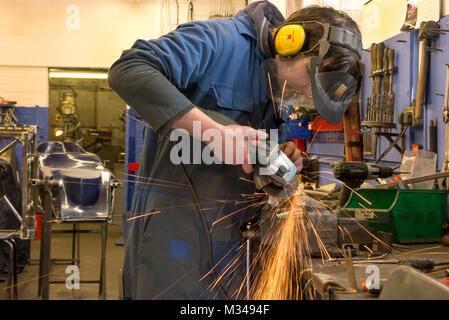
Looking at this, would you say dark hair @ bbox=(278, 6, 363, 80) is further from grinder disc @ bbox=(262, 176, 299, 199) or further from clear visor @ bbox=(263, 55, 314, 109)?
grinder disc @ bbox=(262, 176, 299, 199)

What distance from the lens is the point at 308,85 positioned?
1526 millimetres

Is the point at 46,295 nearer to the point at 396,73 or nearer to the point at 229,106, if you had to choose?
the point at 229,106

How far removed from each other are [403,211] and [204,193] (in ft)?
3.62

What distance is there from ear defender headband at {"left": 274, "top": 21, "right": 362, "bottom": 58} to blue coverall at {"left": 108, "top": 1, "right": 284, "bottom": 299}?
0.08 meters

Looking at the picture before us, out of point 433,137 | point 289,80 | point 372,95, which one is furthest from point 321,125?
point 289,80

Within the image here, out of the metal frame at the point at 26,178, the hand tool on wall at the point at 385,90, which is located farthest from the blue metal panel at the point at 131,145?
the hand tool on wall at the point at 385,90

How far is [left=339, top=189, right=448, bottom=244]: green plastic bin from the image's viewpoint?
2.13 metres

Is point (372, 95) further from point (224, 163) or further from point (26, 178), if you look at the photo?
point (26, 178)

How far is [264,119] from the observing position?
65.9 inches

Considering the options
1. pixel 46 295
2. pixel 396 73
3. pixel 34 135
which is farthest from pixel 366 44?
pixel 46 295

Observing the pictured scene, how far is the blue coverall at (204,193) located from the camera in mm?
1497

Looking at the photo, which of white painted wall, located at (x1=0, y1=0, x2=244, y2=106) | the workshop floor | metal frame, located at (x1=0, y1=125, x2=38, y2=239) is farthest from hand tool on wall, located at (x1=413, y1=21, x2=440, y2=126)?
white painted wall, located at (x1=0, y1=0, x2=244, y2=106)

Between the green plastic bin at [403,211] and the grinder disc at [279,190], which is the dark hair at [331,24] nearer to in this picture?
the grinder disc at [279,190]

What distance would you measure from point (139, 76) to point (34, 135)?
2.79 meters
